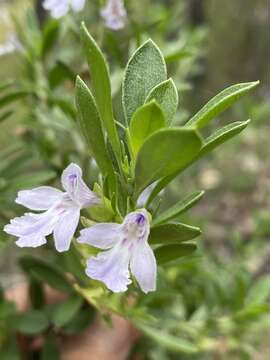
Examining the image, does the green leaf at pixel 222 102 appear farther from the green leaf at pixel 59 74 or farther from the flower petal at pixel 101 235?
the green leaf at pixel 59 74

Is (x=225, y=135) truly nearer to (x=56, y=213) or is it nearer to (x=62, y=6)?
(x=56, y=213)

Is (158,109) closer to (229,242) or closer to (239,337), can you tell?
(239,337)

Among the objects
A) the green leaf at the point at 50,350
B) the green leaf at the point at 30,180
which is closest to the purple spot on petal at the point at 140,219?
the green leaf at the point at 30,180

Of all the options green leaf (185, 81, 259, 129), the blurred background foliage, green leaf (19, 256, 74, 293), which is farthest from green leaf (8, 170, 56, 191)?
green leaf (185, 81, 259, 129)

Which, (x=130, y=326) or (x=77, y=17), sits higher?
(x=77, y=17)

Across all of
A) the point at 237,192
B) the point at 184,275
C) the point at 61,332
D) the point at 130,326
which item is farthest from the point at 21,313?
the point at 237,192

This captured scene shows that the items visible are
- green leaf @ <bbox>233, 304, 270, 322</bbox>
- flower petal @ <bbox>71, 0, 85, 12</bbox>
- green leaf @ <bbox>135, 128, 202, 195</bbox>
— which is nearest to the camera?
green leaf @ <bbox>135, 128, 202, 195</bbox>

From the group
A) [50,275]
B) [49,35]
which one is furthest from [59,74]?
[50,275]

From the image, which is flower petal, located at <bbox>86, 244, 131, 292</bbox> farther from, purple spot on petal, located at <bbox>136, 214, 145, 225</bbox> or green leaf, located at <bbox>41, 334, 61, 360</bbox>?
green leaf, located at <bbox>41, 334, 61, 360</bbox>
